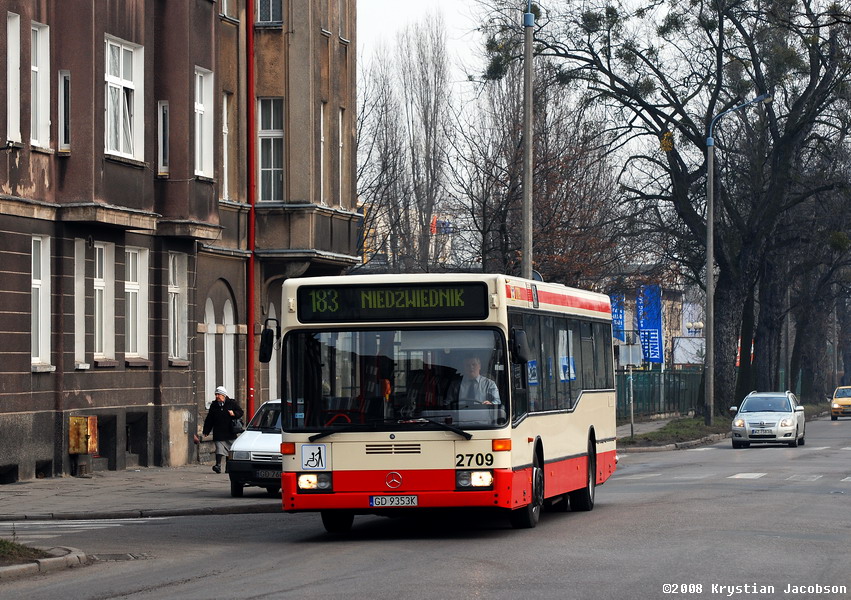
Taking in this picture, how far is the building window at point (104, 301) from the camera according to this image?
28078mm

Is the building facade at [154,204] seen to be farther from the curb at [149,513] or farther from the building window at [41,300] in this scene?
the curb at [149,513]

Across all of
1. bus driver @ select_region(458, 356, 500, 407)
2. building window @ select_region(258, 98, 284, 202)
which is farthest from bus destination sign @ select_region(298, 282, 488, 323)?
building window @ select_region(258, 98, 284, 202)

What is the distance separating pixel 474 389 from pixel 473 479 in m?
0.88

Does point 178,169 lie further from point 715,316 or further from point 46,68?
point 715,316

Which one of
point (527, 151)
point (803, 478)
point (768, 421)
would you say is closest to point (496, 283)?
point (803, 478)

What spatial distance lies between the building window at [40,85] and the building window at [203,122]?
5.44 meters

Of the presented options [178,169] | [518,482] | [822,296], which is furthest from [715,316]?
[518,482]

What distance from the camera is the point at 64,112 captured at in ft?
87.2

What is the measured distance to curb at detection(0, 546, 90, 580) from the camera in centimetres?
1335

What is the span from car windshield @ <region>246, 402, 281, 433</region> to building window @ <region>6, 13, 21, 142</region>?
19.5 ft

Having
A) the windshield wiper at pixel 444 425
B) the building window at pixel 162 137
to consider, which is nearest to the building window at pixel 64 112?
the building window at pixel 162 137

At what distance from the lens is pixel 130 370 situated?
29.1m

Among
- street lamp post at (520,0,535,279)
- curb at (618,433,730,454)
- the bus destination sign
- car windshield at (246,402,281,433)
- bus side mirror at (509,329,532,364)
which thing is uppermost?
street lamp post at (520,0,535,279)

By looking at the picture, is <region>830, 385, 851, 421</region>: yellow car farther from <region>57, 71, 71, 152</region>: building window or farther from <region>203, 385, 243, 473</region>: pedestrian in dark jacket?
<region>57, 71, 71, 152</region>: building window
